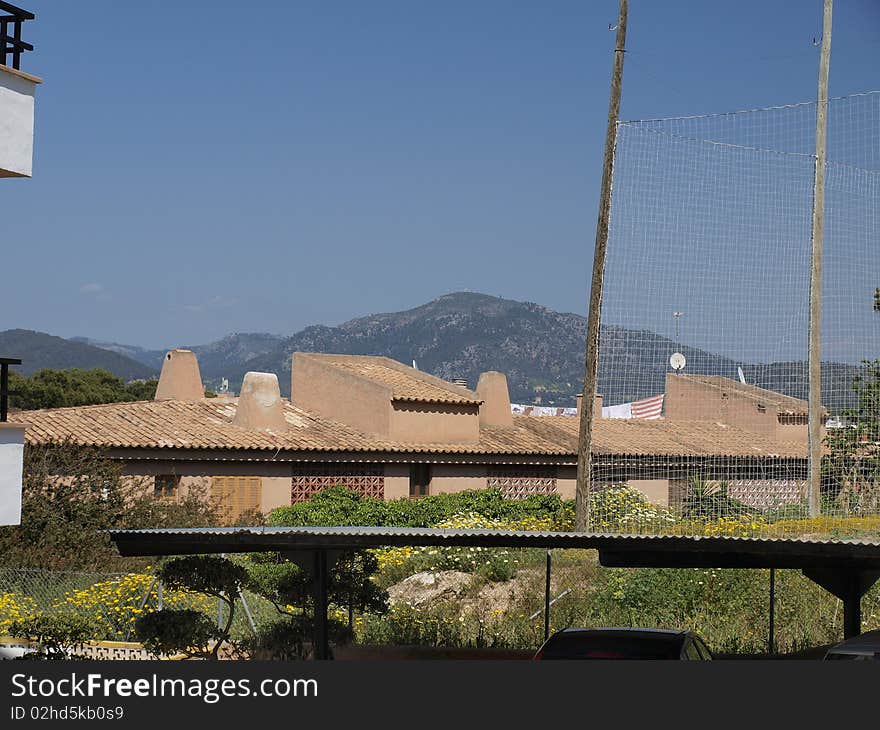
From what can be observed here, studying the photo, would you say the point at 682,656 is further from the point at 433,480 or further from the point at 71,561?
the point at 433,480

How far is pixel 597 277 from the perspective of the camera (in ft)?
79.9

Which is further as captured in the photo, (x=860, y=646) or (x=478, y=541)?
(x=478, y=541)

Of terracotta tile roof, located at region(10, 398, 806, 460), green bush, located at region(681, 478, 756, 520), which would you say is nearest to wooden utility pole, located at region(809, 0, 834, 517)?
A: green bush, located at region(681, 478, 756, 520)

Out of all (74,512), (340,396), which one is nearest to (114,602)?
(74,512)

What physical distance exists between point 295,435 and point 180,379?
20.9 feet

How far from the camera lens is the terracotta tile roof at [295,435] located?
36.2m

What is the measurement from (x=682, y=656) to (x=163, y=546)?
23.2ft

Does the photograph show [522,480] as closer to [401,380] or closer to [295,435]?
[401,380]

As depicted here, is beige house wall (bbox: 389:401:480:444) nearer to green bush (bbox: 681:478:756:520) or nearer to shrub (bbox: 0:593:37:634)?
green bush (bbox: 681:478:756:520)

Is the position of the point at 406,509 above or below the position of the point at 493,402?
below

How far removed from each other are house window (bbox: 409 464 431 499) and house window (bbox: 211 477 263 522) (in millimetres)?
5939

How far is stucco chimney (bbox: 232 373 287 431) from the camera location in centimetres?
4081

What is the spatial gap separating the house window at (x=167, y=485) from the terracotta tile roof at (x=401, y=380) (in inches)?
343

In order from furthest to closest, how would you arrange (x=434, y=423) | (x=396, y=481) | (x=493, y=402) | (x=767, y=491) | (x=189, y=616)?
(x=493, y=402)
(x=434, y=423)
(x=396, y=481)
(x=767, y=491)
(x=189, y=616)
